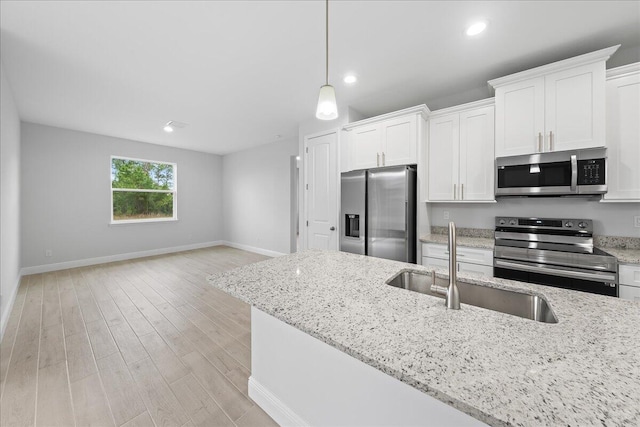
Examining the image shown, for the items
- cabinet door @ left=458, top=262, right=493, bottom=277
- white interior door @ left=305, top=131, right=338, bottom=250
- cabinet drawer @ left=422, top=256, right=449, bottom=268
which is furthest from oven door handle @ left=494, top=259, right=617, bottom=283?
white interior door @ left=305, top=131, right=338, bottom=250

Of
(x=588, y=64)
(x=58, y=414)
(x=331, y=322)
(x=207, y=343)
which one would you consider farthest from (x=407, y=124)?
(x=58, y=414)

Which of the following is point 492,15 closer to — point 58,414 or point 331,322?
point 331,322

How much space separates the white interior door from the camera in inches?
140

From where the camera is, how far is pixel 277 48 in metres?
2.24

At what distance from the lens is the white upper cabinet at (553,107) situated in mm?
2074

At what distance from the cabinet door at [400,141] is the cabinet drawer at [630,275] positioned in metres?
1.88

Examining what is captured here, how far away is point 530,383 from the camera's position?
0.60m

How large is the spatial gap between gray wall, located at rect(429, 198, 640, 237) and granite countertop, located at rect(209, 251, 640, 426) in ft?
6.23

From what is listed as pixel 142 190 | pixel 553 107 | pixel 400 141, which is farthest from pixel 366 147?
pixel 142 190

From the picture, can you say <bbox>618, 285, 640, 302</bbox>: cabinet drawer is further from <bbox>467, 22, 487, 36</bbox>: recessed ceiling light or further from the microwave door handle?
<bbox>467, 22, 487, 36</bbox>: recessed ceiling light

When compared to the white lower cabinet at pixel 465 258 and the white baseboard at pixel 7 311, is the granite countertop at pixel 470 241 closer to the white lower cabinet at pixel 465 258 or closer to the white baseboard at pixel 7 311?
the white lower cabinet at pixel 465 258

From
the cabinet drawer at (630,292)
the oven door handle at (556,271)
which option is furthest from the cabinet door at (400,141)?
the cabinet drawer at (630,292)

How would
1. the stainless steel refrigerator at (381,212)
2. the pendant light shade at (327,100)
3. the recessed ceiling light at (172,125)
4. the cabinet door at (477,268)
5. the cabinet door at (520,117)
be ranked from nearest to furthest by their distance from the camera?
1. the pendant light shade at (327,100)
2. the cabinet door at (520,117)
3. the cabinet door at (477,268)
4. the stainless steel refrigerator at (381,212)
5. the recessed ceiling light at (172,125)

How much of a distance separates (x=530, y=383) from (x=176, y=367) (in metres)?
2.27
